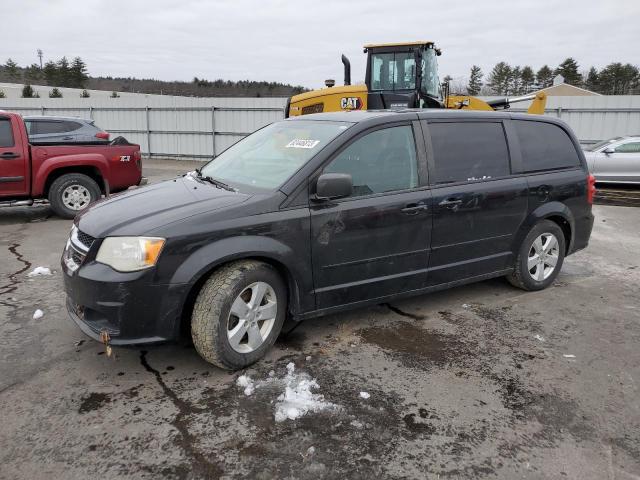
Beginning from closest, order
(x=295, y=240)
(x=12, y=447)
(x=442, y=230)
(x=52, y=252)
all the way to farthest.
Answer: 1. (x=12, y=447)
2. (x=295, y=240)
3. (x=442, y=230)
4. (x=52, y=252)

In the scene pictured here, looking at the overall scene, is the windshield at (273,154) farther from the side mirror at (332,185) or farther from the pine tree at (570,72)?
the pine tree at (570,72)

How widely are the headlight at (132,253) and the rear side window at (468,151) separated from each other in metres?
2.29

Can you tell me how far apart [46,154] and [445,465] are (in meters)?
7.95

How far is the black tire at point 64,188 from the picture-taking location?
327 inches

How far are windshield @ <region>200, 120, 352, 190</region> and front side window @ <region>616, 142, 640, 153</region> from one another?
35.7 ft

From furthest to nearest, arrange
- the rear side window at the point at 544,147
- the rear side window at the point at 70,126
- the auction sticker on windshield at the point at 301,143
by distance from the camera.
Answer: the rear side window at the point at 70,126 < the rear side window at the point at 544,147 < the auction sticker on windshield at the point at 301,143

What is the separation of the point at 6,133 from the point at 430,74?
7859 mm

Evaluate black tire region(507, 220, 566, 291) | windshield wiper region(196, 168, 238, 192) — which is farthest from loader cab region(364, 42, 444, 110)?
windshield wiper region(196, 168, 238, 192)

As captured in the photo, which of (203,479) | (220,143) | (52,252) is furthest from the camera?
(220,143)

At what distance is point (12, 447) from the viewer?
2.62m

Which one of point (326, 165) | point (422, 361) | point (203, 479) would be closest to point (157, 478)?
point (203, 479)

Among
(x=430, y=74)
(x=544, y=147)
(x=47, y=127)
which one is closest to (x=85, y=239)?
(x=544, y=147)

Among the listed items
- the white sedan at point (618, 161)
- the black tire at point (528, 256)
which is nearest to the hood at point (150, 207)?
the black tire at point (528, 256)

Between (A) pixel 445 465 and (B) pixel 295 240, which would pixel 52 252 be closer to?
(B) pixel 295 240
